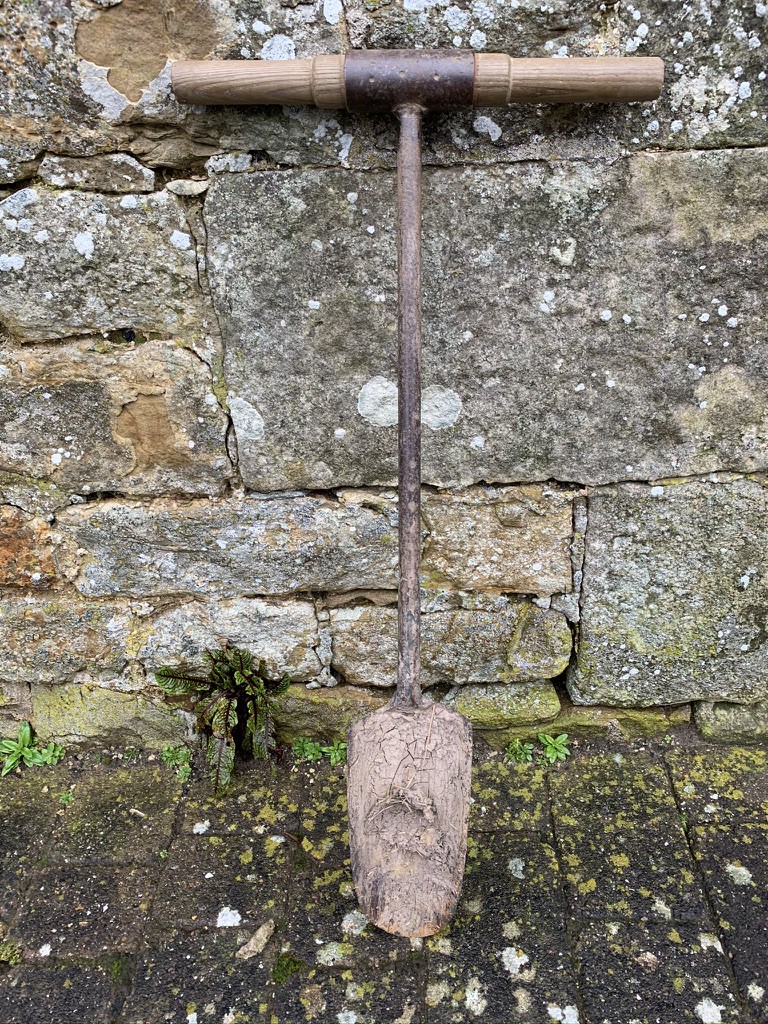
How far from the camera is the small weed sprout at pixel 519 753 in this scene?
2.32 meters

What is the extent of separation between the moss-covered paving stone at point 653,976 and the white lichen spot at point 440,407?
4.32 feet

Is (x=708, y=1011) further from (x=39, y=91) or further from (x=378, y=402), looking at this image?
(x=39, y=91)

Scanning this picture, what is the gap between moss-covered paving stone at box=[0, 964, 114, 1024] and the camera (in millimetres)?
1695

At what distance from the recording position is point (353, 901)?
1905 mm

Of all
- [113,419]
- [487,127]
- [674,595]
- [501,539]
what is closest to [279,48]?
[487,127]

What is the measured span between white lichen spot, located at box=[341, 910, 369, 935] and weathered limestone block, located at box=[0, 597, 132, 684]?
1.01m

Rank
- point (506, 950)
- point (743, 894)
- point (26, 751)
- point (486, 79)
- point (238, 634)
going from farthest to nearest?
point (26, 751) → point (238, 634) → point (743, 894) → point (506, 950) → point (486, 79)

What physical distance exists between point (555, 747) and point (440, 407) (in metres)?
1.15

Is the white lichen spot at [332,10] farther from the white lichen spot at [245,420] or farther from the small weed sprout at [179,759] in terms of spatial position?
the small weed sprout at [179,759]

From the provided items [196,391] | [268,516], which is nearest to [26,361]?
[196,391]

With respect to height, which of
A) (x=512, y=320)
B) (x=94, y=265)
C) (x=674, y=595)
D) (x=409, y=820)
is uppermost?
(x=94, y=265)

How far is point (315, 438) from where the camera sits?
204cm

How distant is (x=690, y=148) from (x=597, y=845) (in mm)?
1789

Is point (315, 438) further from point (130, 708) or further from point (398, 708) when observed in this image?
point (130, 708)
